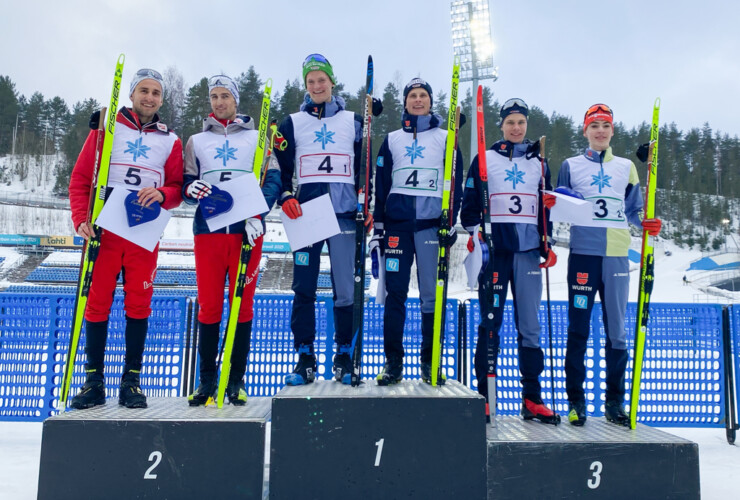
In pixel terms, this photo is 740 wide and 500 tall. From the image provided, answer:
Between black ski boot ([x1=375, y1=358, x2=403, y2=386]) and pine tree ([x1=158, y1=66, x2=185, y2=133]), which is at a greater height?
pine tree ([x1=158, y1=66, x2=185, y2=133])

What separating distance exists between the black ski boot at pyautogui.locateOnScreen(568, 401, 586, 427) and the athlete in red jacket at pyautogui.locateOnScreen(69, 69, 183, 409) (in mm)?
3037

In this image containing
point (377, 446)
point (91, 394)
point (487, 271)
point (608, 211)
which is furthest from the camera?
point (608, 211)

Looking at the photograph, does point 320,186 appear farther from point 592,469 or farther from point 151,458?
point 592,469

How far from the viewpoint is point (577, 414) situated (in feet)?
11.6

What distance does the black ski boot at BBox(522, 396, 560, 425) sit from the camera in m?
3.54

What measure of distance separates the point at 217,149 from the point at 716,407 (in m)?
5.61

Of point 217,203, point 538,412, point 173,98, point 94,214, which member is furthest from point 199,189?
point 173,98

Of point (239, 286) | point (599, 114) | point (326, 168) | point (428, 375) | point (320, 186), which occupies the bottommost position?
point (428, 375)

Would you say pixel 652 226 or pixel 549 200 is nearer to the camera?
pixel 652 226

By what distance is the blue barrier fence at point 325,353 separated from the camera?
16.8 feet

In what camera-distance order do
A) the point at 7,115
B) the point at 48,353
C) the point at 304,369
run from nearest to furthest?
the point at 304,369 < the point at 48,353 < the point at 7,115

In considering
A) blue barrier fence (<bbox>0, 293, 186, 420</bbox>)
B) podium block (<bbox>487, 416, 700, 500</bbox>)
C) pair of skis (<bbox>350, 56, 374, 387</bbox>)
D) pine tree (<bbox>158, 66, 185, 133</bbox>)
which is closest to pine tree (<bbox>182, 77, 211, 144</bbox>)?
pine tree (<bbox>158, 66, 185, 133</bbox>)

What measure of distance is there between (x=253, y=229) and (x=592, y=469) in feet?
8.66

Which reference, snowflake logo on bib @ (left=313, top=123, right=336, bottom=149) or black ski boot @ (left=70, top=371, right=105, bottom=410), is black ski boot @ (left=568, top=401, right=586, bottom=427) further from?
black ski boot @ (left=70, top=371, right=105, bottom=410)
